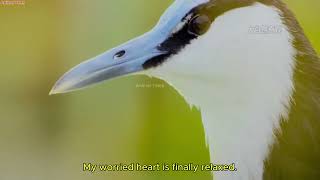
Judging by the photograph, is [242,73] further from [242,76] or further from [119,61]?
[119,61]

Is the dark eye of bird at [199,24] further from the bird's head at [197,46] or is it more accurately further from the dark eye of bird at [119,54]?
the dark eye of bird at [119,54]

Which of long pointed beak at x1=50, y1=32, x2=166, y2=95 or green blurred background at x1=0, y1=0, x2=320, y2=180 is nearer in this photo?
long pointed beak at x1=50, y1=32, x2=166, y2=95

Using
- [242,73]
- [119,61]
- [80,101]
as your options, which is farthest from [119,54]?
[242,73]

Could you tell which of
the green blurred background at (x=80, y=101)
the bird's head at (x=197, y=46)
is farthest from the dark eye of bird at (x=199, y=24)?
the green blurred background at (x=80, y=101)

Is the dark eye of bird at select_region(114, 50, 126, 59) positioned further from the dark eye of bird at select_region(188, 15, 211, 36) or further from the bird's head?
the dark eye of bird at select_region(188, 15, 211, 36)

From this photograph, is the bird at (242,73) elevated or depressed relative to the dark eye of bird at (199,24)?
depressed

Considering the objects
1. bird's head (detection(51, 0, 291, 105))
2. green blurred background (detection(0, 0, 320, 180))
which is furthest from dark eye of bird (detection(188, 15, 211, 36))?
green blurred background (detection(0, 0, 320, 180))

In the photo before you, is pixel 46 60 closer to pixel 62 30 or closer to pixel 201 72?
pixel 62 30
